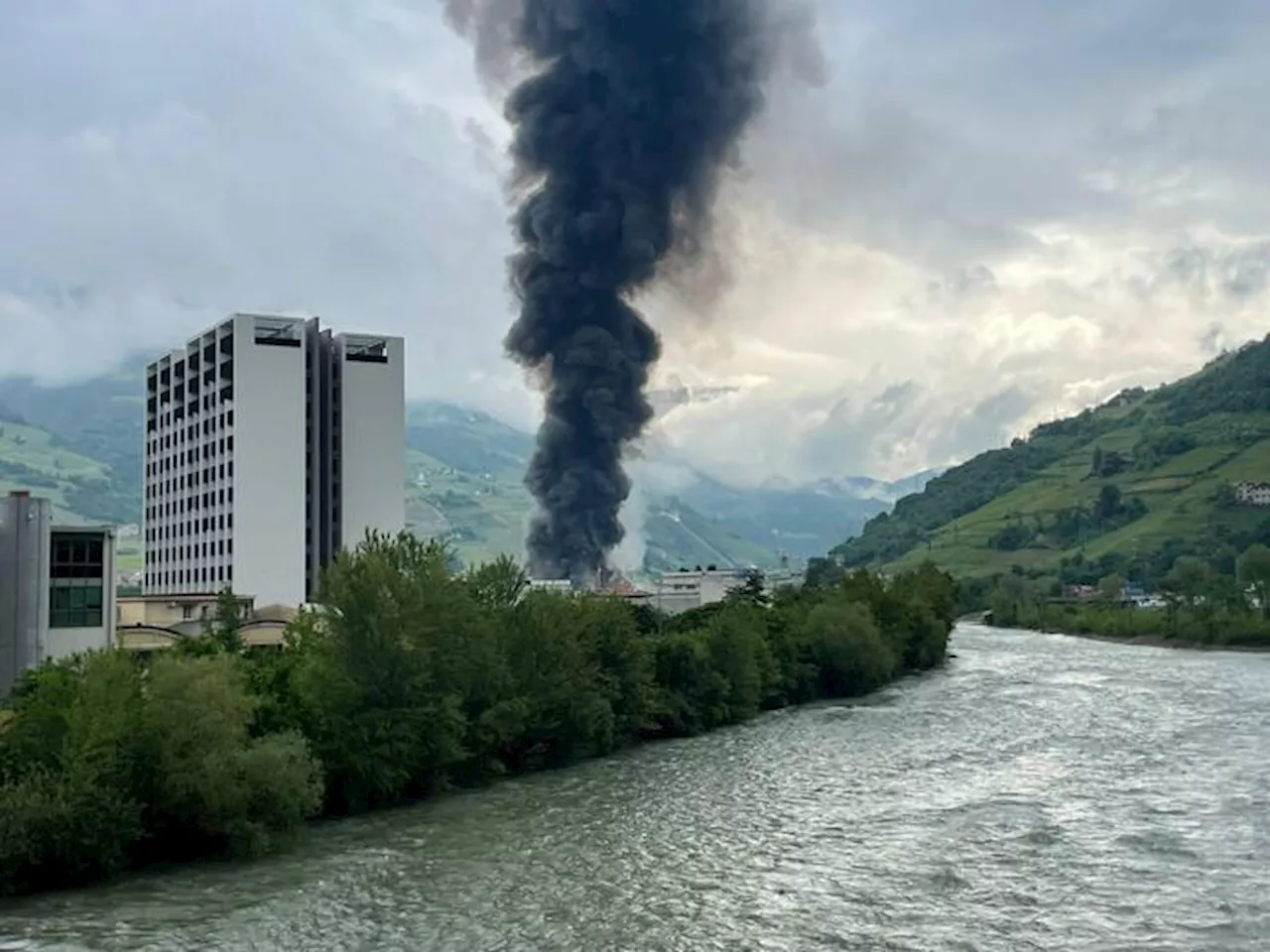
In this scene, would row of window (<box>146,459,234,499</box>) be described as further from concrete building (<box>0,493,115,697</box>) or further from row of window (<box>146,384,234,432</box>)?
concrete building (<box>0,493,115,697</box>)

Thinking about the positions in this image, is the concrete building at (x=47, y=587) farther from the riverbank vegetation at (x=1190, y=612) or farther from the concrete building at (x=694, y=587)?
the riverbank vegetation at (x=1190, y=612)

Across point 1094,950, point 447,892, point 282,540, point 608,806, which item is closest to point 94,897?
point 447,892

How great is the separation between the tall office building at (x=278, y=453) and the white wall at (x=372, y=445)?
0.28ft

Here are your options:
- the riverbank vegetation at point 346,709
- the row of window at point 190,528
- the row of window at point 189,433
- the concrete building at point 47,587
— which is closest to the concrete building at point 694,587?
the row of window at point 190,528

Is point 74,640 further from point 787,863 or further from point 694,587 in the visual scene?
point 694,587

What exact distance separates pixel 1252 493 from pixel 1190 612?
73.0 meters

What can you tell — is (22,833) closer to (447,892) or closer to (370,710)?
(447,892)

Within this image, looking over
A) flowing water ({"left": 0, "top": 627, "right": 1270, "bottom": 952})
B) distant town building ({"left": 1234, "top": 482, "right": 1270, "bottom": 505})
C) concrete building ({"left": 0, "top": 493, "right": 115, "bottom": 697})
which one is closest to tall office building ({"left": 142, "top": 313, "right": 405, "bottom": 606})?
concrete building ({"left": 0, "top": 493, "right": 115, "bottom": 697})

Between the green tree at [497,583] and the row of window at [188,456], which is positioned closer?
the green tree at [497,583]

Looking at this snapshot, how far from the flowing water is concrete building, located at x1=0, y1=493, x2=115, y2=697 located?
57.5 feet

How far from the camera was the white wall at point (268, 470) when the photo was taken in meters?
91.3

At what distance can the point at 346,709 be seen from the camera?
4122 centimetres

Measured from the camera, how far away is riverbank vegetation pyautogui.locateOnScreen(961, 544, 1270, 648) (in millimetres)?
110875

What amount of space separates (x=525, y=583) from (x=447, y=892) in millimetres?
25258
